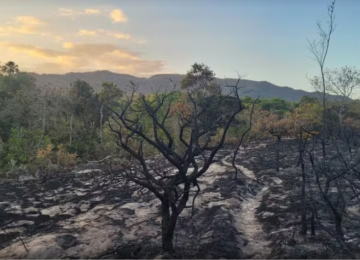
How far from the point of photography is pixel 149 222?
42.0 feet

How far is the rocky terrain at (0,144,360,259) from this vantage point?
32.8ft

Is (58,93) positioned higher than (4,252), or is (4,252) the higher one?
(58,93)

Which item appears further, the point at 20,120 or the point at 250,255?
the point at 20,120

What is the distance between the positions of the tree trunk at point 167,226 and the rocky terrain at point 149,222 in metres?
0.30

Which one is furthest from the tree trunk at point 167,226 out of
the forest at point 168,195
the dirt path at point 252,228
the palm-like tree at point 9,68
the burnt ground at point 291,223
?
the palm-like tree at point 9,68

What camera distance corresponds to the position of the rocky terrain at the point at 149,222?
10.0m

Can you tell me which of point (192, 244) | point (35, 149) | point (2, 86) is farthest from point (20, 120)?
point (192, 244)

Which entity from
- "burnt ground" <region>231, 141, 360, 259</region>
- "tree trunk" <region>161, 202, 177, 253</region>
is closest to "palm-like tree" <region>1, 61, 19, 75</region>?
"burnt ground" <region>231, 141, 360, 259</region>

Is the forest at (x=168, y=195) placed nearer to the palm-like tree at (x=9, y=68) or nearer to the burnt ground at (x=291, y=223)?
the burnt ground at (x=291, y=223)

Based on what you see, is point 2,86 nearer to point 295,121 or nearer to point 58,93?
point 58,93

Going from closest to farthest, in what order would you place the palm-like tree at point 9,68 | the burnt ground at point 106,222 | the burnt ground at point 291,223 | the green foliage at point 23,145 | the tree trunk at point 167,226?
the tree trunk at point 167,226 → the burnt ground at point 291,223 → the burnt ground at point 106,222 → the green foliage at point 23,145 → the palm-like tree at point 9,68

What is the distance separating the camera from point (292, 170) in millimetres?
21906

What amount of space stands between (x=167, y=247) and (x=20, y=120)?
27571 mm

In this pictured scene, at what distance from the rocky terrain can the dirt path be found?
3 cm
